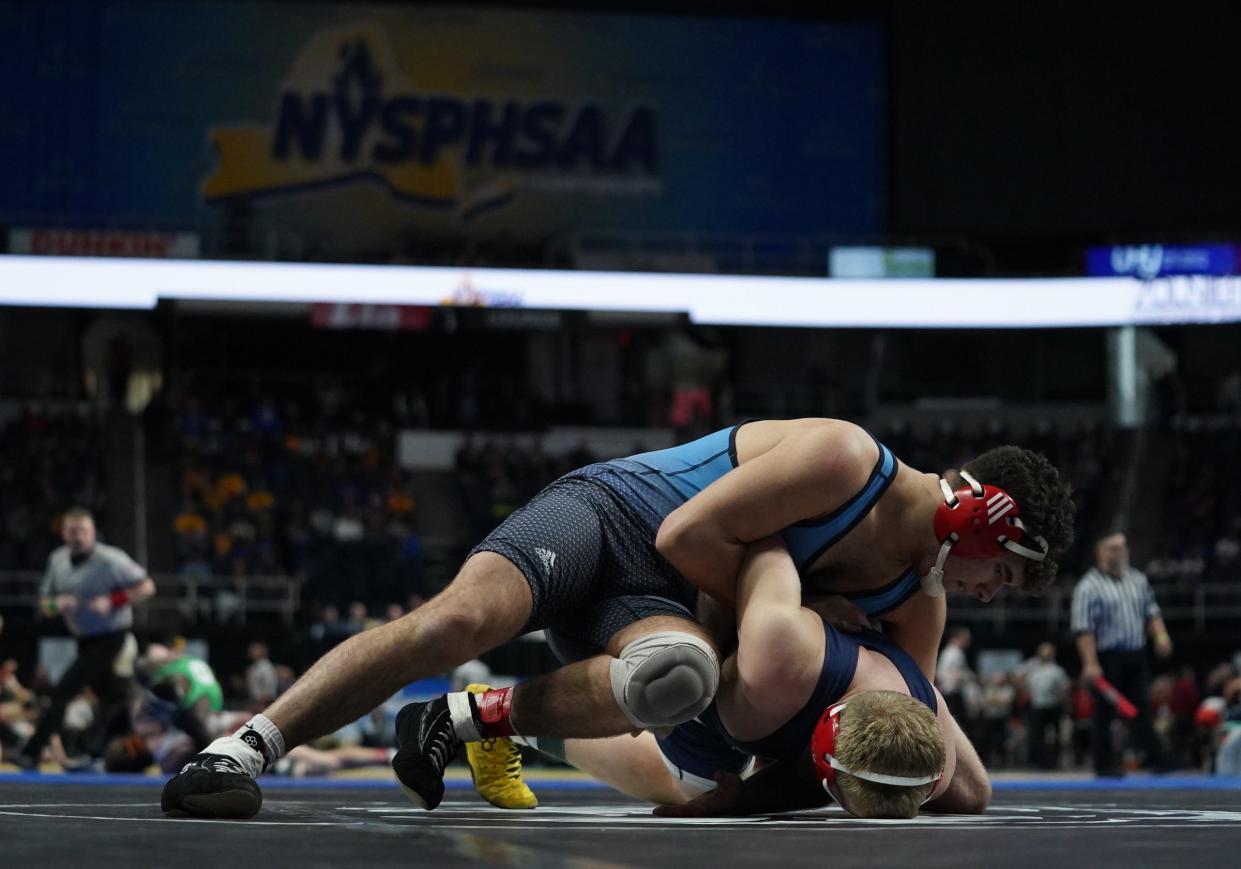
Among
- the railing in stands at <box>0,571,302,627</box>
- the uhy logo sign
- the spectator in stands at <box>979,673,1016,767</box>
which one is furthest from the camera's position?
the uhy logo sign

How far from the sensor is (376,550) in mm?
15414

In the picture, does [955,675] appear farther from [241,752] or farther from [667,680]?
[241,752]

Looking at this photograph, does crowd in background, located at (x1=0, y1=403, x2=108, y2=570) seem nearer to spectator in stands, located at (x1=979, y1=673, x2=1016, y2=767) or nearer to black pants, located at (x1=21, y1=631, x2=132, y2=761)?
black pants, located at (x1=21, y1=631, x2=132, y2=761)

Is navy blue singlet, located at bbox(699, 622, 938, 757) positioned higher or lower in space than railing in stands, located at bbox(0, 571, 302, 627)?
higher

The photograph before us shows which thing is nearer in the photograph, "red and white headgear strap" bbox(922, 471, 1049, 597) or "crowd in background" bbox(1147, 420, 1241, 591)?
"red and white headgear strap" bbox(922, 471, 1049, 597)

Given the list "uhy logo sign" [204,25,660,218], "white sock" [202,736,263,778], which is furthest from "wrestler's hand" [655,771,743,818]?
"uhy logo sign" [204,25,660,218]

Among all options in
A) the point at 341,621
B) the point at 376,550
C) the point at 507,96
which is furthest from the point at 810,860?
the point at 507,96

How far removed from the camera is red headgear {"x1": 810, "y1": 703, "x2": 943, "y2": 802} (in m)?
2.71

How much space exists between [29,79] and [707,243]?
908cm

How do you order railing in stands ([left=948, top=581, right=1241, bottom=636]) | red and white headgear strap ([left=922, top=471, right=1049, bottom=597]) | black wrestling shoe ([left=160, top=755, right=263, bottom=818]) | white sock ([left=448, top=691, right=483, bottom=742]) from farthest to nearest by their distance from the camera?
1. railing in stands ([left=948, top=581, right=1241, bottom=636])
2. white sock ([left=448, top=691, right=483, bottom=742])
3. red and white headgear strap ([left=922, top=471, right=1049, bottom=597])
4. black wrestling shoe ([left=160, top=755, right=263, bottom=818])

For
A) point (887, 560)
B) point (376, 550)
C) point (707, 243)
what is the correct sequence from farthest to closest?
point (707, 243), point (376, 550), point (887, 560)

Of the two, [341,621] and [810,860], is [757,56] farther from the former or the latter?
[810,860]

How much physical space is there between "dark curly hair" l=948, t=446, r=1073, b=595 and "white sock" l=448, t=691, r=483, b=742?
1.11m

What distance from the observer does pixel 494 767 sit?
3328mm
